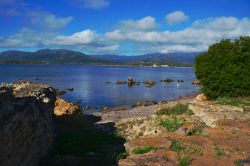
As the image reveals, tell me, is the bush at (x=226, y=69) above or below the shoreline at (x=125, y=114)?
above

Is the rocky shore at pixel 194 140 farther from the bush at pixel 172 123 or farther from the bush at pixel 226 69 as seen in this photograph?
the bush at pixel 226 69

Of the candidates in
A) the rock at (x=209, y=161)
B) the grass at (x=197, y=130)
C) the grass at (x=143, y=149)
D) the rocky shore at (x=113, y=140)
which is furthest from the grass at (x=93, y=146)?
the grass at (x=197, y=130)

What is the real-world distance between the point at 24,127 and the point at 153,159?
17.6ft

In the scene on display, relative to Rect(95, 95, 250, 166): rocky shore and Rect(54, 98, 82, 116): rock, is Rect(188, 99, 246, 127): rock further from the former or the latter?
Rect(54, 98, 82, 116): rock

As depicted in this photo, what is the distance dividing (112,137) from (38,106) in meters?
6.97

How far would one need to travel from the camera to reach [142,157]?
638 inches

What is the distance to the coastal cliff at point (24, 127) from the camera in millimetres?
12664

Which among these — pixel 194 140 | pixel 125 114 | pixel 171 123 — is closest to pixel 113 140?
pixel 171 123

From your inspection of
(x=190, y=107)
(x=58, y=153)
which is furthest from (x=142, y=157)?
(x=190, y=107)

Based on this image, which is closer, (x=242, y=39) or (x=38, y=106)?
(x=38, y=106)

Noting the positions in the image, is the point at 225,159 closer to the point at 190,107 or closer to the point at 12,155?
the point at 12,155

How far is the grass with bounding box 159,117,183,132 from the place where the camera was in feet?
76.0

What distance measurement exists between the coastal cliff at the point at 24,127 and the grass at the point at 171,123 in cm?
755

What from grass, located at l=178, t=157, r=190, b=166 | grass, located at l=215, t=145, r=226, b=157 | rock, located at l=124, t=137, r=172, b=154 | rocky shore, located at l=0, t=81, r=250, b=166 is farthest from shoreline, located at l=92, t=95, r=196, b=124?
grass, located at l=178, t=157, r=190, b=166
